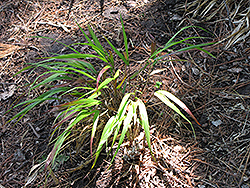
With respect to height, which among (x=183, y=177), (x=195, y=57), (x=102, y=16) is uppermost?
(x=102, y=16)

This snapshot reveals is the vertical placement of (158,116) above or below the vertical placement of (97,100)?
below

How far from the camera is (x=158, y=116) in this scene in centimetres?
132

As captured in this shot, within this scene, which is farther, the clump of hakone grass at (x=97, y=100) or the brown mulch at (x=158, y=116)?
the brown mulch at (x=158, y=116)

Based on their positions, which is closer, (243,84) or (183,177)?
(183,177)

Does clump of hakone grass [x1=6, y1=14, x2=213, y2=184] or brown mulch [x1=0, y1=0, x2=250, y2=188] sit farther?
brown mulch [x1=0, y1=0, x2=250, y2=188]

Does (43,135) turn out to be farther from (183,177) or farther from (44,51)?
(183,177)

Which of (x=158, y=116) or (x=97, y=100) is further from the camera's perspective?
(x=158, y=116)

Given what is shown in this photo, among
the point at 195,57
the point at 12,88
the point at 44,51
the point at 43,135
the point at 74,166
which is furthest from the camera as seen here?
the point at 44,51

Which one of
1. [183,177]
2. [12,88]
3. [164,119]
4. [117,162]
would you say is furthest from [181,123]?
[12,88]

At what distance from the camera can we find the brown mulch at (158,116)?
112cm

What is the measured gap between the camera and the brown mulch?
112 cm

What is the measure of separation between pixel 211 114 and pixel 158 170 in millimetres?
503

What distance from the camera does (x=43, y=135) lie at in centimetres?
137

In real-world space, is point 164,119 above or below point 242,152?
above
